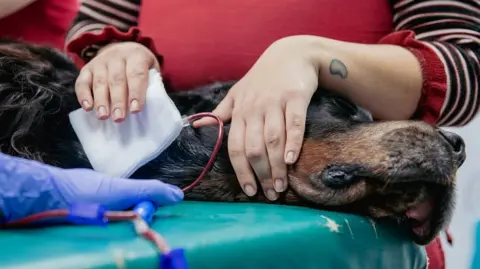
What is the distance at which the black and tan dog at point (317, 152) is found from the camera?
82 centimetres

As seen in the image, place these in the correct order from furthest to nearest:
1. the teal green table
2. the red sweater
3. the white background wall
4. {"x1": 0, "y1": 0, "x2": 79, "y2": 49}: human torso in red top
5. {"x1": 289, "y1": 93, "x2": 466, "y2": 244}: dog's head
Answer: the white background wall → {"x1": 0, "y1": 0, "x2": 79, "y2": 49}: human torso in red top → the red sweater → {"x1": 289, "y1": 93, "x2": 466, "y2": 244}: dog's head → the teal green table

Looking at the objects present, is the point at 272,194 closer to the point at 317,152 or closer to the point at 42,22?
the point at 317,152

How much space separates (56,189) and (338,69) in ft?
1.62

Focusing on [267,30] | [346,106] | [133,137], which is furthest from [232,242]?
[267,30]

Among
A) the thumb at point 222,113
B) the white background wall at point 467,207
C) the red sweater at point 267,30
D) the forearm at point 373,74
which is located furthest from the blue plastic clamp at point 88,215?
the white background wall at point 467,207

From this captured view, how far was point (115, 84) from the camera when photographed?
95cm

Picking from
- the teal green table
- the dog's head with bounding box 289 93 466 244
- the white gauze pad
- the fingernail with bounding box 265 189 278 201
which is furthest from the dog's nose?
the white gauze pad

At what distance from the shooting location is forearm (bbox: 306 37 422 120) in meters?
0.98

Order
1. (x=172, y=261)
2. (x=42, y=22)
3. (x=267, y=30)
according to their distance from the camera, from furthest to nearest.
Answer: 1. (x=42, y=22)
2. (x=267, y=30)
3. (x=172, y=261)

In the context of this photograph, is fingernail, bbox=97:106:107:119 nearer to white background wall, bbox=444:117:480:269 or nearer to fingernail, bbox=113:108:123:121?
fingernail, bbox=113:108:123:121

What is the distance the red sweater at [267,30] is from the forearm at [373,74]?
0.23 ft

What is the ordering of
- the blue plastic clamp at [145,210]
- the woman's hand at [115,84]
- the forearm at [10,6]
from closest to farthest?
the blue plastic clamp at [145,210] → the woman's hand at [115,84] → the forearm at [10,6]

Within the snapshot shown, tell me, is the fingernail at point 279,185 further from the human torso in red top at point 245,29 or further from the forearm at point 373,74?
the human torso in red top at point 245,29

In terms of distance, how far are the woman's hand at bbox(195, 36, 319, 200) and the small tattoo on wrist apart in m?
0.03
